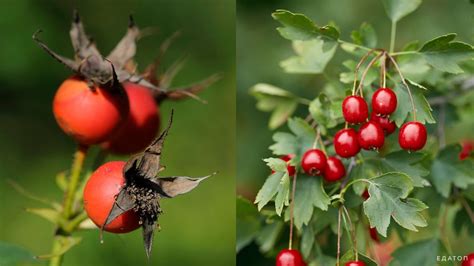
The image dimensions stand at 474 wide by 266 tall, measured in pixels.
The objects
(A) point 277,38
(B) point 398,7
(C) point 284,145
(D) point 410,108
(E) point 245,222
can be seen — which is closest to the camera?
(D) point 410,108

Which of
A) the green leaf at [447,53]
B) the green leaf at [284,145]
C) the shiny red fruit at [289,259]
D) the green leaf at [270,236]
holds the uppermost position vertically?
the green leaf at [447,53]

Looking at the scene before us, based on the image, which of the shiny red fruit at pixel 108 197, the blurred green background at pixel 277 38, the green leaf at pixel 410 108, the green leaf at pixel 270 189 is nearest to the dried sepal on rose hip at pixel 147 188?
the shiny red fruit at pixel 108 197

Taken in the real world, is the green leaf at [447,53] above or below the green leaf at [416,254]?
above

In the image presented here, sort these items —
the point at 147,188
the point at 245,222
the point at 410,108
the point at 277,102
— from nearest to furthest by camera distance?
the point at 147,188
the point at 410,108
the point at 245,222
the point at 277,102

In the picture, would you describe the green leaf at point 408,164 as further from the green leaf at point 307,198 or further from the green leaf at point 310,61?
the green leaf at point 310,61

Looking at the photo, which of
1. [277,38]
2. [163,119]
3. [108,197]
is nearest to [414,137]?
[108,197]

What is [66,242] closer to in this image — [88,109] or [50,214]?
[50,214]
